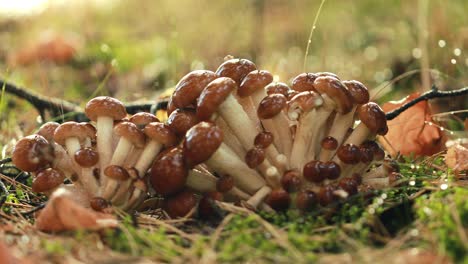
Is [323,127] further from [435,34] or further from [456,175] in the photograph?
[435,34]

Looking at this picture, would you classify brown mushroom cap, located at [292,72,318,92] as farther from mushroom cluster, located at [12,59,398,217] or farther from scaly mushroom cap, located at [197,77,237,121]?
scaly mushroom cap, located at [197,77,237,121]

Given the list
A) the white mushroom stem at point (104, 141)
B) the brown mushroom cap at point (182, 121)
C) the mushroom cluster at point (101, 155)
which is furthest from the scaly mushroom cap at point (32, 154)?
the brown mushroom cap at point (182, 121)

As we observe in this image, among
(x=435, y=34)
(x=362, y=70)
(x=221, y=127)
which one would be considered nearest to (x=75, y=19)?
(x=362, y=70)

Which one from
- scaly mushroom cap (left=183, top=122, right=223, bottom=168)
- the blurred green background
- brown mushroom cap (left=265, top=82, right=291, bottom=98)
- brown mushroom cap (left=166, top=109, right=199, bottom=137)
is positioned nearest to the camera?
scaly mushroom cap (left=183, top=122, right=223, bottom=168)

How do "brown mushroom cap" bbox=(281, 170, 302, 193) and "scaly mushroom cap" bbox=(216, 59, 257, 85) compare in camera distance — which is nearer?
"brown mushroom cap" bbox=(281, 170, 302, 193)

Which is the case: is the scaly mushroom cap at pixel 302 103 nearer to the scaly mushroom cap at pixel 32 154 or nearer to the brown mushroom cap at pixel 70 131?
the brown mushroom cap at pixel 70 131

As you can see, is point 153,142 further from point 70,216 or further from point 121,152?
point 70,216

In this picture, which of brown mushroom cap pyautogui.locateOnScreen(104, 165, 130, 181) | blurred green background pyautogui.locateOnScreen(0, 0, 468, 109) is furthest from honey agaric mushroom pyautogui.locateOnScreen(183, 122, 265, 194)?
blurred green background pyautogui.locateOnScreen(0, 0, 468, 109)

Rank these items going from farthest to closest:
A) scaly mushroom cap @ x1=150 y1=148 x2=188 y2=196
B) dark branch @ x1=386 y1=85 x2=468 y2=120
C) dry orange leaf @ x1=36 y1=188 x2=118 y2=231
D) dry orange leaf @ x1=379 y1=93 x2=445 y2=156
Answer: dry orange leaf @ x1=379 y1=93 x2=445 y2=156
dark branch @ x1=386 y1=85 x2=468 y2=120
scaly mushroom cap @ x1=150 y1=148 x2=188 y2=196
dry orange leaf @ x1=36 y1=188 x2=118 y2=231
